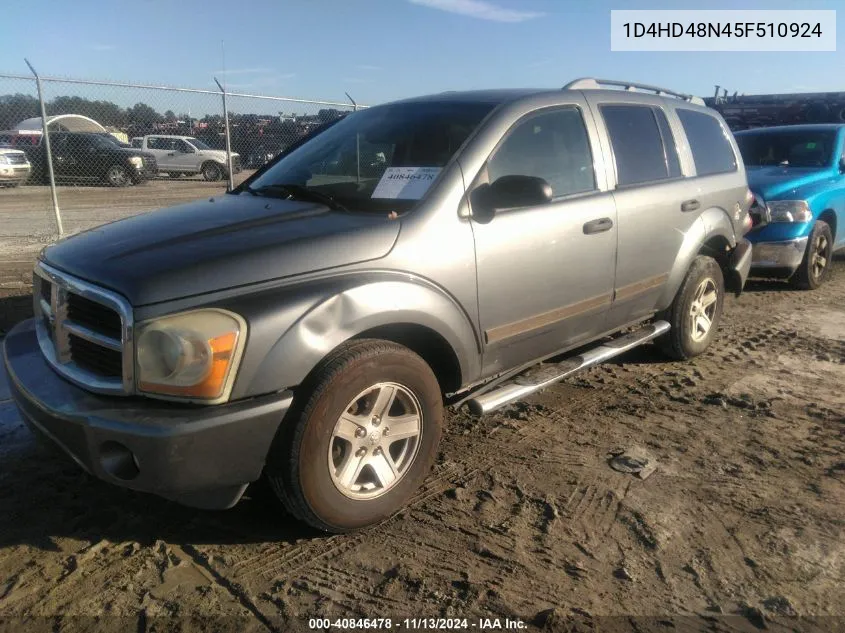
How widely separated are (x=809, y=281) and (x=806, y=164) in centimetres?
147

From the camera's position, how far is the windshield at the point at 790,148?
803cm

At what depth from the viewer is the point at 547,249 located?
11.8 ft

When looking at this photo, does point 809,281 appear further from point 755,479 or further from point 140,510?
point 140,510

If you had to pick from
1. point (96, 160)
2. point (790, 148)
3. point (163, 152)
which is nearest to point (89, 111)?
point (96, 160)

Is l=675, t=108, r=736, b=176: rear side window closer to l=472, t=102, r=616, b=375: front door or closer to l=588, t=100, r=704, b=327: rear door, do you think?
l=588, t=100, r=704, b=327: rear door

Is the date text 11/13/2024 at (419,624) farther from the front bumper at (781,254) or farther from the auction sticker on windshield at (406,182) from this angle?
the front bumper at (781,254)

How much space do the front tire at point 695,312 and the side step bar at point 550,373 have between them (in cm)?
20

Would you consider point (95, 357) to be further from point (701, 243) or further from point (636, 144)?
point (701, 243)

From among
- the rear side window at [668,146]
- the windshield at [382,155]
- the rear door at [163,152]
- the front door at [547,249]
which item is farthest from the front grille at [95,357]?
the rear door at [163,152]

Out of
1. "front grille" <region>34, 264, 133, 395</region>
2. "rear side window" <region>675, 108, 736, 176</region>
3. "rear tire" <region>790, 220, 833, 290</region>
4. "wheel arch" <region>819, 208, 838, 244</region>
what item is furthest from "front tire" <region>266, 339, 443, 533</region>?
"wheel arch" <region>819, 208, 838, 244</region>

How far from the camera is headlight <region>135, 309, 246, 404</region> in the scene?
2.43m

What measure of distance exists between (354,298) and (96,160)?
18.5 meters

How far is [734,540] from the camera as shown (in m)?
2.89

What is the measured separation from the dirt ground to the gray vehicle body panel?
599 millimetres
